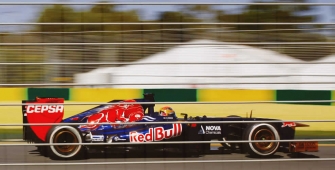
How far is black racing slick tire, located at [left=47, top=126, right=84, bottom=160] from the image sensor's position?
5090mm

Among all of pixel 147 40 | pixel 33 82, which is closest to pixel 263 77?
pixel 147 40

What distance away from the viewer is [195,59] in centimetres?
508

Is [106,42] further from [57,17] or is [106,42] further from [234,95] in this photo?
[234,95]

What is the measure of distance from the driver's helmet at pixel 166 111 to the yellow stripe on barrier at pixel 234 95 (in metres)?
0.28

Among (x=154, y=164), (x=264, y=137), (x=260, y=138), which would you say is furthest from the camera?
(x=264, y=137)

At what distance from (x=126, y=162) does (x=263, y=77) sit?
1.46 metres

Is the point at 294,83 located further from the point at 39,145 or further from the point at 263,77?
the point at 39,145

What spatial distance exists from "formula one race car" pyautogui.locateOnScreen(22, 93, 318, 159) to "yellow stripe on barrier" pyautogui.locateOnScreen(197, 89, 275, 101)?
19 cm

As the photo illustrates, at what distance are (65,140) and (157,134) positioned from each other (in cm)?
84

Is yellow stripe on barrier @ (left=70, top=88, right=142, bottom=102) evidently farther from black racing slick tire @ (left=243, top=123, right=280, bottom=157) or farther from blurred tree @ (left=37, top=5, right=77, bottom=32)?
black racing slick tire @ (left=243, top=123, right=280, bottom=157)

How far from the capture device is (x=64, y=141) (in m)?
5.11

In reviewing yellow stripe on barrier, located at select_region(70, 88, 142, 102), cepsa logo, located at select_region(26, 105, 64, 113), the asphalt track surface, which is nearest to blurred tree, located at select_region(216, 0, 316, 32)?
yellow stripe on barrier, located at select_region(70, 88, 142, 102)

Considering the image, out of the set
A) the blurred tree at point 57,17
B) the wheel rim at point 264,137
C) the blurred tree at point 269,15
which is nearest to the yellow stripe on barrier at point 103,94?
the blurred tree at point 57,17

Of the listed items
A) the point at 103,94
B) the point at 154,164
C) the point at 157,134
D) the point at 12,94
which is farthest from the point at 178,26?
the point at 12,94
